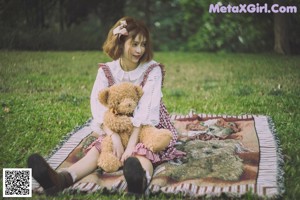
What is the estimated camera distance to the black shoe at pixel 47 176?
168 cm

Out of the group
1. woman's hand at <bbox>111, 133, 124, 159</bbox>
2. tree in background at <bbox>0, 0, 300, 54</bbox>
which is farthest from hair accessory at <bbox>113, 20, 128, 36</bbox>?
tree in background at <bbox>0, 0, 300, 54</bbox>

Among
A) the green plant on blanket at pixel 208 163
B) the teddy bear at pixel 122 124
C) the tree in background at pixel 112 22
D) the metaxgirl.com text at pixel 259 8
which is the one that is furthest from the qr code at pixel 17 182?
the metaxgirl.com text at pixel 259 8

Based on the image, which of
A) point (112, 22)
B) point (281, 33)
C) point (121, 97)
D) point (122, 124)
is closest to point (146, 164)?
point (122, 124)

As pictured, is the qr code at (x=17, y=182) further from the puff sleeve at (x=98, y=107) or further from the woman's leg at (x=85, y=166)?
the puff sleeve at (x=98, y=107)

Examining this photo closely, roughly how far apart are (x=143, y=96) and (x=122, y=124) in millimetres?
167

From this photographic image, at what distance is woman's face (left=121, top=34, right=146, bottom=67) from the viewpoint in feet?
6.67

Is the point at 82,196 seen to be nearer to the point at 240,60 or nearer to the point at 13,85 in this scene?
the point at 13,85

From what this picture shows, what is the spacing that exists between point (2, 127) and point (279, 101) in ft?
5.14

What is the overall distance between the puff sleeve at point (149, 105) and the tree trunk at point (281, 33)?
1270mm

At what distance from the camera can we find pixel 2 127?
240cm

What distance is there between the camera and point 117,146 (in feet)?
6.27

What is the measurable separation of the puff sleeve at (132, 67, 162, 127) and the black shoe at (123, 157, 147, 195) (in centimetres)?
30

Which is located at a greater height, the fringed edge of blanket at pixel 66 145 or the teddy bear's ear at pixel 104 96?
the teddy bear's ear at pixel 104 96

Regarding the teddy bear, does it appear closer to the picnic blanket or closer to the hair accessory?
the picnic blanket
